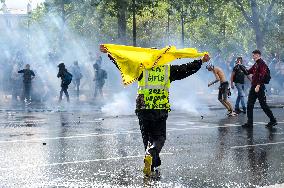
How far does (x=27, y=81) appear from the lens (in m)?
24.8

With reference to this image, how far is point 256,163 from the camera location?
9156mm

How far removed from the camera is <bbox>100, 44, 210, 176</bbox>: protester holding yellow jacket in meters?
8.22

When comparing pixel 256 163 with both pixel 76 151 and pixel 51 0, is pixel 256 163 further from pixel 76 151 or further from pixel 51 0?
pixel 51 0

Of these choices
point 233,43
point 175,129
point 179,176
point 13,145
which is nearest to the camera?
point 179,176

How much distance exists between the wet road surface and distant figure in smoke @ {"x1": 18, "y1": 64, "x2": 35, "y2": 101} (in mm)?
8327

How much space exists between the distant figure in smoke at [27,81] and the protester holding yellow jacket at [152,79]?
16.8 meters

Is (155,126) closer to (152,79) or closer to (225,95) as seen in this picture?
(152,79)

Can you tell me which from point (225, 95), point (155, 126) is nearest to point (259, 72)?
point (225, 95)

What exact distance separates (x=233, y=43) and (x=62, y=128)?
6600 centimetres

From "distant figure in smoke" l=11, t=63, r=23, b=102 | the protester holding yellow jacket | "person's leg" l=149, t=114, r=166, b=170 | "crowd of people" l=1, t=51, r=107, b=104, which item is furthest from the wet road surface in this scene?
"distant figure in smoke" l=11, t=63, r=23, b=102

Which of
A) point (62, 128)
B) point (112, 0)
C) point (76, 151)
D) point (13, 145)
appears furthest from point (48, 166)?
point (112, 0)

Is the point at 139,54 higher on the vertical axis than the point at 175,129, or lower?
higher

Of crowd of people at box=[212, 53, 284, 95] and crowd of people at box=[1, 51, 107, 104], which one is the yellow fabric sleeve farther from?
crowd of people at box=[212, 53, 284, 95]

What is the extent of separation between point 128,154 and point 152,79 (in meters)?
2.18
